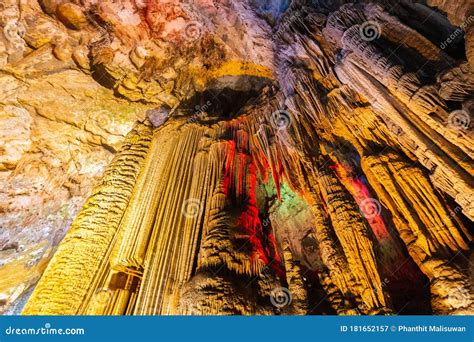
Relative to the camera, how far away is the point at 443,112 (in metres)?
2.83

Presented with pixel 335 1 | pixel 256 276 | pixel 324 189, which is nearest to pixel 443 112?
pixel 324 189

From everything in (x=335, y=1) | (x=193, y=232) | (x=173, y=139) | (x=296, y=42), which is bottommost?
(x=193, y=232)

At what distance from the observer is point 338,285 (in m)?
3.71

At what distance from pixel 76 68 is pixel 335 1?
16.5 ft

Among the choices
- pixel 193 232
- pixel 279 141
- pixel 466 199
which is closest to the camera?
pixel 466 199

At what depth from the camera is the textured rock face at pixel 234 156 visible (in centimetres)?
320

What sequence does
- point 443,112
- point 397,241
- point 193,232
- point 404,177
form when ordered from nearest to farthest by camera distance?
point 443,112 → point 404,177 → point 193,232 → point 397,241

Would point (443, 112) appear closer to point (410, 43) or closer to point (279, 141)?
point (410, 43)

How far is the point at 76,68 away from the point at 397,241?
262 inches

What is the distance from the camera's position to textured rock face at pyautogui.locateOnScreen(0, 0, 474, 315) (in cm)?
320

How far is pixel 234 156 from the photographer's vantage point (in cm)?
543

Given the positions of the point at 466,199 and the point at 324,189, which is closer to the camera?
the point at 466,199

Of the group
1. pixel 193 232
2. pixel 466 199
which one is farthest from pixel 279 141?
pixel 466 199

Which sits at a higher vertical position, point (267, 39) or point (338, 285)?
point (267, 39)
